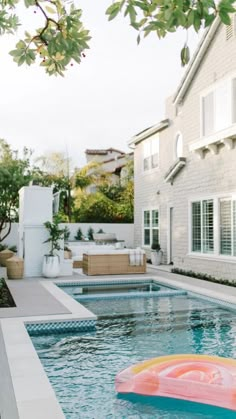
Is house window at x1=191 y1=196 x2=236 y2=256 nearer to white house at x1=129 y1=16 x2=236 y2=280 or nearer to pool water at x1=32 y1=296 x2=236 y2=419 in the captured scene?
white house at x1=129 y1=16 x2=236 y2=280

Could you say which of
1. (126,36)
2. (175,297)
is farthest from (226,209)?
(126,36)

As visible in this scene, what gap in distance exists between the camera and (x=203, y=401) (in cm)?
504

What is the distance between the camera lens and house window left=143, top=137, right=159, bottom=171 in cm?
2217

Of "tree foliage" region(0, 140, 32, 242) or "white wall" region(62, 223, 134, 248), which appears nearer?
"tree foliage" region(0, 140, 32, 242)

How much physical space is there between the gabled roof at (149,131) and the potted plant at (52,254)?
805 cm

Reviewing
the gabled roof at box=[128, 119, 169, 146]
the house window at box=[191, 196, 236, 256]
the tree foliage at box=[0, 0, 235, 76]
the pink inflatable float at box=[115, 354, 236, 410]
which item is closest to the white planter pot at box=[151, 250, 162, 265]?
the house window at box=[191, 196, 236, 256]

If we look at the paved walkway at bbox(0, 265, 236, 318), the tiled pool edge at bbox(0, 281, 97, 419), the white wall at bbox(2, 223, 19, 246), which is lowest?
the tiled pool edge at bbox(0, 281, 97, 419)

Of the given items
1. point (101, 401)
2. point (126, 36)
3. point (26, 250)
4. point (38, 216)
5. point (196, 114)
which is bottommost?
point (101, 401)

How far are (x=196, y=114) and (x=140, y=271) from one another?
5.84 metres

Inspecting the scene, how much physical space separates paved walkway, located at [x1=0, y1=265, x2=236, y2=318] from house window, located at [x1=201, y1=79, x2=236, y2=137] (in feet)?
15.4

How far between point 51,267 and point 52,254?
1.63 ft

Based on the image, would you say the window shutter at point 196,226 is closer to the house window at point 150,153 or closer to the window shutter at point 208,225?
the window shutter at point 208,225

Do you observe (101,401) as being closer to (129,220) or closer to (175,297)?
(175,297)

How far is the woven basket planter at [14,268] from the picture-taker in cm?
1434
